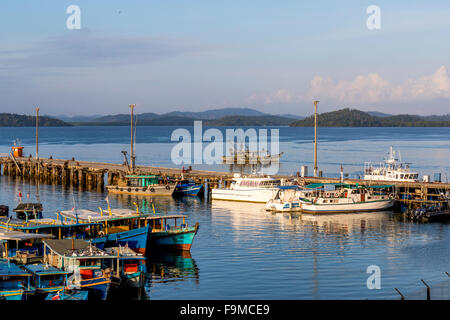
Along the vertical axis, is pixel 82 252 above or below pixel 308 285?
above

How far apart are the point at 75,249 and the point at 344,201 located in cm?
4021

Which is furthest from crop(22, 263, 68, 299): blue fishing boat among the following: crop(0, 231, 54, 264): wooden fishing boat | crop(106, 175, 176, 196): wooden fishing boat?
crop(106, 175, 176, 196): wooden fishing boat

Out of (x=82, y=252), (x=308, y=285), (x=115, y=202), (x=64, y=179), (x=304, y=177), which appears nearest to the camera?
(x=82, y=252)

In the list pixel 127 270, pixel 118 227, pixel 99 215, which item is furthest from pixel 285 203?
pixel 127 270

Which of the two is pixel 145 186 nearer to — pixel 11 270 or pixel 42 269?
pixel 42 269

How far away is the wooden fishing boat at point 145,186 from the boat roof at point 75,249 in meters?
45.1

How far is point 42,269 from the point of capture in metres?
36.2

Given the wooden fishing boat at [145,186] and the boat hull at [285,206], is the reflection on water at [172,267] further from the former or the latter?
the wooden fishing boat at [145,186]

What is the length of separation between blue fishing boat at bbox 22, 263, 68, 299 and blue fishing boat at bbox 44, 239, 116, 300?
0.54 metres

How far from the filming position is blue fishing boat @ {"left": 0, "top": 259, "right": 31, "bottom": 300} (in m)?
33.7

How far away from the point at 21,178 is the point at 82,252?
80440 mm
